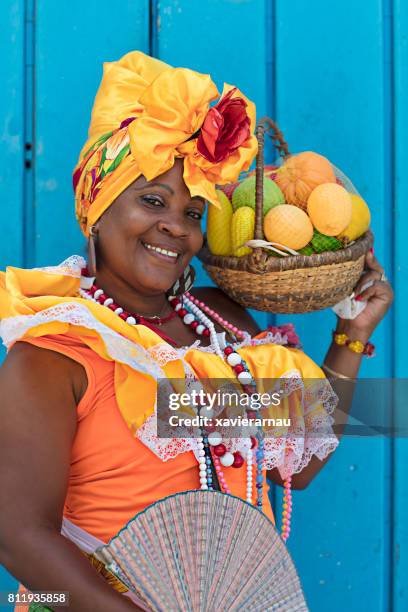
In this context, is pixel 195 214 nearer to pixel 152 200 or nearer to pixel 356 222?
pixel 152 200

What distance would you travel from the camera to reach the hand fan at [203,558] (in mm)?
1337

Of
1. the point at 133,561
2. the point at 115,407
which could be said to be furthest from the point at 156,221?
the point at 133,561

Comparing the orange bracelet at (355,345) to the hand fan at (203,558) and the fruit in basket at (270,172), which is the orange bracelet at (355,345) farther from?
the hand fan at (203,558)

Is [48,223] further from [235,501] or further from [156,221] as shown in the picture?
[235,501]

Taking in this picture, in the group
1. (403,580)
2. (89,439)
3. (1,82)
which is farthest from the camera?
(403,580)

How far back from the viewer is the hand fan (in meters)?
1.34

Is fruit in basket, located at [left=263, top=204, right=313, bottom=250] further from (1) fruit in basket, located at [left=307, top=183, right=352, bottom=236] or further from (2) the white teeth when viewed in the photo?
(2) the white teeth

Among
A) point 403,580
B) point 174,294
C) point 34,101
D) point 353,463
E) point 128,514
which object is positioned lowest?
point 403,580

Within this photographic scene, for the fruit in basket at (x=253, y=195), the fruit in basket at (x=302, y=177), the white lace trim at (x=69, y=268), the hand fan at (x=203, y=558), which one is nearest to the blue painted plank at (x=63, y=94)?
the white lace trim at (x=69, y=268)

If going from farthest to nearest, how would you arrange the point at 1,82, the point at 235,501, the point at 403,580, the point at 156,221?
the point at 403,580, the point at 1,82, the point at 156,221, the point at 235,501

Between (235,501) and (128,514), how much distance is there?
0.32m

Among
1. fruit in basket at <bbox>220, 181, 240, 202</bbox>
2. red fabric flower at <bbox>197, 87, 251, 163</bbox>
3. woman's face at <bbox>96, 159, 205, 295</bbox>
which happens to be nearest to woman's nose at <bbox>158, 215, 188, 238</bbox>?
woman's face at <bbox>96, 159, 205, 295</bbox>

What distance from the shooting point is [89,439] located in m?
1.63

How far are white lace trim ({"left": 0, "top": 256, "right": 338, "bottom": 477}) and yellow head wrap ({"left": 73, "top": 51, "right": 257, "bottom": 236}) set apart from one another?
0.22m
